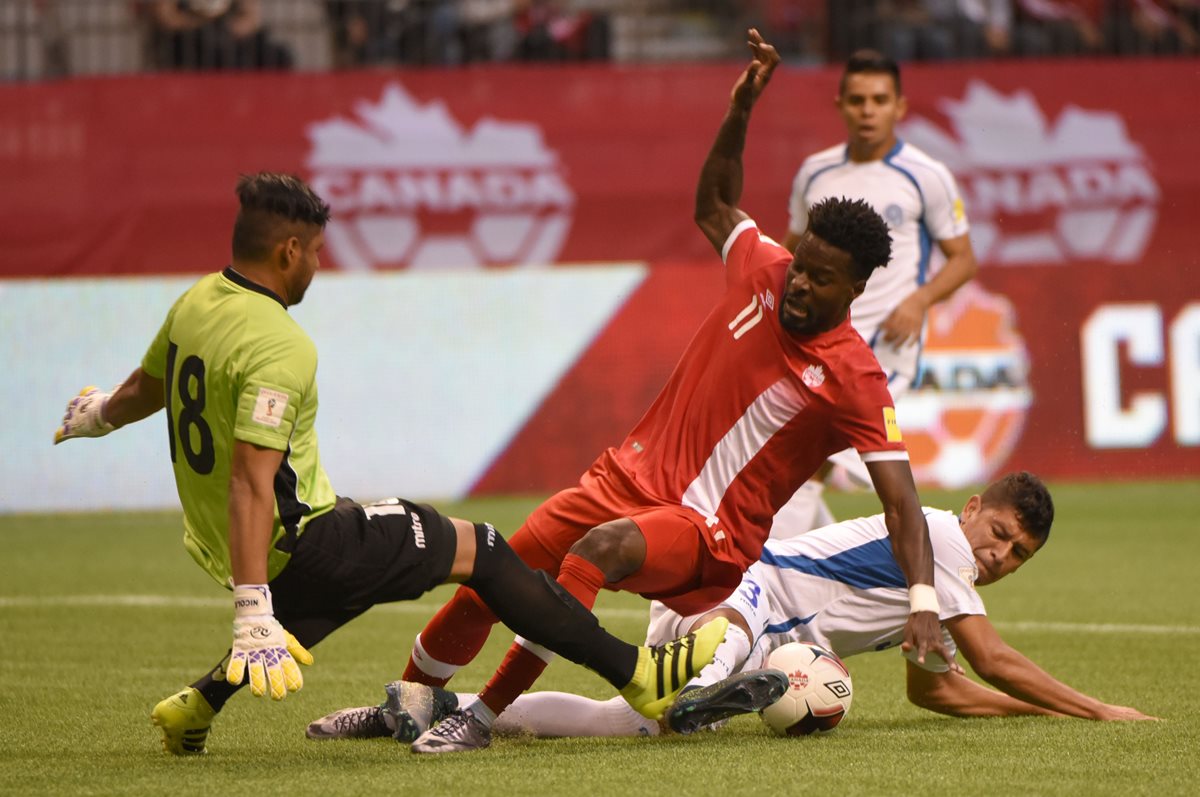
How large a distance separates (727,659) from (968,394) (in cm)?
844

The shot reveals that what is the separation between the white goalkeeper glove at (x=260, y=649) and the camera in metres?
4.64

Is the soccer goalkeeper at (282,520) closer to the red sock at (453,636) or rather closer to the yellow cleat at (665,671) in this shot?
the yellow cleat at (665,671)

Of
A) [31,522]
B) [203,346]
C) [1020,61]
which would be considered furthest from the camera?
[1020,61]

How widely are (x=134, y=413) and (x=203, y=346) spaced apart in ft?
2.25

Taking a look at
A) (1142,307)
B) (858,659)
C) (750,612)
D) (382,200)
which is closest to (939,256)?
(858,659)

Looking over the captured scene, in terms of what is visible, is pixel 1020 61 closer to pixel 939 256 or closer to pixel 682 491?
pixel 939 256

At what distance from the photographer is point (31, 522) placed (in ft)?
42.0

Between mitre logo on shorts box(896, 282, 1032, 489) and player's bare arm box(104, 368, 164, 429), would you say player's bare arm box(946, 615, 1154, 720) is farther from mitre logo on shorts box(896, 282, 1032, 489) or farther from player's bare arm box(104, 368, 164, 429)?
mitre logo on shorts box(896, 282, 1032, 489)

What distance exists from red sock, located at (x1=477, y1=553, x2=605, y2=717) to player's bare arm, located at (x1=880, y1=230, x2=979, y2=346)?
3246 mm

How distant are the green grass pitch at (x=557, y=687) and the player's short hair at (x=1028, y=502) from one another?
2.05 feet

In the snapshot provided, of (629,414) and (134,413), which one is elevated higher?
(134,413)

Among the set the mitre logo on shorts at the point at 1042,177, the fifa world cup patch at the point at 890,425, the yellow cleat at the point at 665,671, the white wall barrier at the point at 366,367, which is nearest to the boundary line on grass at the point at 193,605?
the fifa world cup patch at the point at 890,425

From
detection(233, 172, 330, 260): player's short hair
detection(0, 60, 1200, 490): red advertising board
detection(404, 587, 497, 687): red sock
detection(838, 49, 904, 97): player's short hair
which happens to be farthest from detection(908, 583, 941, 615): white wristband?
detection(0, 60, 1200, 490): red advertising board

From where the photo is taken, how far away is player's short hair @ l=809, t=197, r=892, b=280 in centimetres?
548
